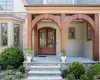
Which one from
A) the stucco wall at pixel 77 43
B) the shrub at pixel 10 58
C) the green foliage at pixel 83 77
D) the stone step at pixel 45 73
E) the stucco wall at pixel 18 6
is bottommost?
the green foliage at pixel 83 77

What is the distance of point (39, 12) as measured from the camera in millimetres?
11672

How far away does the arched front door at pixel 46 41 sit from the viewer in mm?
16391

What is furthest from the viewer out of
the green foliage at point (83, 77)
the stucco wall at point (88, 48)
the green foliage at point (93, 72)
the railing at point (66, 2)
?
the railing at point (66, 2)

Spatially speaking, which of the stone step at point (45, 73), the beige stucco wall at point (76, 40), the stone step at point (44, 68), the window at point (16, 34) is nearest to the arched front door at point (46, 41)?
the beige stucco wall at point (76, 40)

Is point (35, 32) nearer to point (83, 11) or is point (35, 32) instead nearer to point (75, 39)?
point (75, 39)

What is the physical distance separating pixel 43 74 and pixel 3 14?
7404 millimetres

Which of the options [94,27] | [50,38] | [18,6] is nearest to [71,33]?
[50,38]

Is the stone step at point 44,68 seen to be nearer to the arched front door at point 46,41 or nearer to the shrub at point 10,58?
the shrub at point 10,58

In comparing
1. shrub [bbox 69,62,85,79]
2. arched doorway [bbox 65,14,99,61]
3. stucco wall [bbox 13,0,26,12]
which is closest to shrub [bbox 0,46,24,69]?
shrub [bbox 69,62,85,79]

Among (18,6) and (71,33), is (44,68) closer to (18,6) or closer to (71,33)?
(71,33)

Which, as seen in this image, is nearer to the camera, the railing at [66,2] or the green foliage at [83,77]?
the green foliage at [83,77]

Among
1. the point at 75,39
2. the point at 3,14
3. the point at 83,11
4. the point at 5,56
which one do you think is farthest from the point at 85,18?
the point at 3,14

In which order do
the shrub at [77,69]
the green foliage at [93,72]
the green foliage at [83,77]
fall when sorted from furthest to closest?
the shrub at [77,69]
the green foliage at [83,77]
the green foliage at [93,72]

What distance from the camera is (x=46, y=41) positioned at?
647 inches
